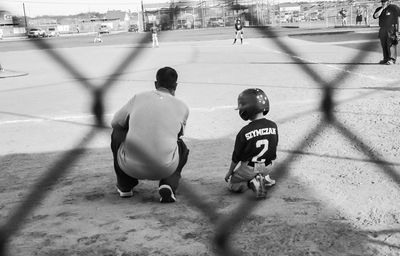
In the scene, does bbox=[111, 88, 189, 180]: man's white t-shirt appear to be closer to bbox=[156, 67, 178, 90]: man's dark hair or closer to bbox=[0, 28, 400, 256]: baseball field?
bbox=[156, 67, 178, 90]: man's dark hair

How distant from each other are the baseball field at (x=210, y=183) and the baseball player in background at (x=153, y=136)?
0.12 meters

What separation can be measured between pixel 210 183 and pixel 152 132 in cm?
63

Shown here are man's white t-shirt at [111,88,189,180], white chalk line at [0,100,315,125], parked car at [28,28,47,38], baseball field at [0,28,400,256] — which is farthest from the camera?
white chalk line at [0,100,315,125]

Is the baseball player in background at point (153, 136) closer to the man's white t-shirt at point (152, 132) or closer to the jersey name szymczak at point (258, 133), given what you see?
the man's white t-shirt at point (152, 132)

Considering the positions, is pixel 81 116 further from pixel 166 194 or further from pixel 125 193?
pixel 166 194

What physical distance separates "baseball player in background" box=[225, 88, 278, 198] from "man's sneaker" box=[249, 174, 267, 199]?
72mm

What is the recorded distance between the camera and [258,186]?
8.19ft

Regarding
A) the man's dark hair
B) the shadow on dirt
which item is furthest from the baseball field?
the man's dark hair

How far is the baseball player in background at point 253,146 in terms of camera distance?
265 centimetres

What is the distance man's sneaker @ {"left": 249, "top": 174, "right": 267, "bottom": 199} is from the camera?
248 cm

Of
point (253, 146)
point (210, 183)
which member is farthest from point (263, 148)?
point (210, 183)

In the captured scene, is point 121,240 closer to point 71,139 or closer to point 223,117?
point 71,139

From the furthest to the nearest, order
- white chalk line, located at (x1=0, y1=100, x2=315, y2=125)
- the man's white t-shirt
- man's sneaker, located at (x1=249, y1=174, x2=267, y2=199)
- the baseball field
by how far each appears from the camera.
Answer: white chalk line, located at (x1=0, y1=100, x2=315, y2=125)
man's sneaker, located at (x1=249, y1=174, x2=267, y2=199)
the man's white t-shirt
the baseball field

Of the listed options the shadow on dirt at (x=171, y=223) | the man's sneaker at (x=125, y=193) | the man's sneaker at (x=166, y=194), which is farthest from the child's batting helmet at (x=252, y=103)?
the man's sneaker at (x=125, y=193)
